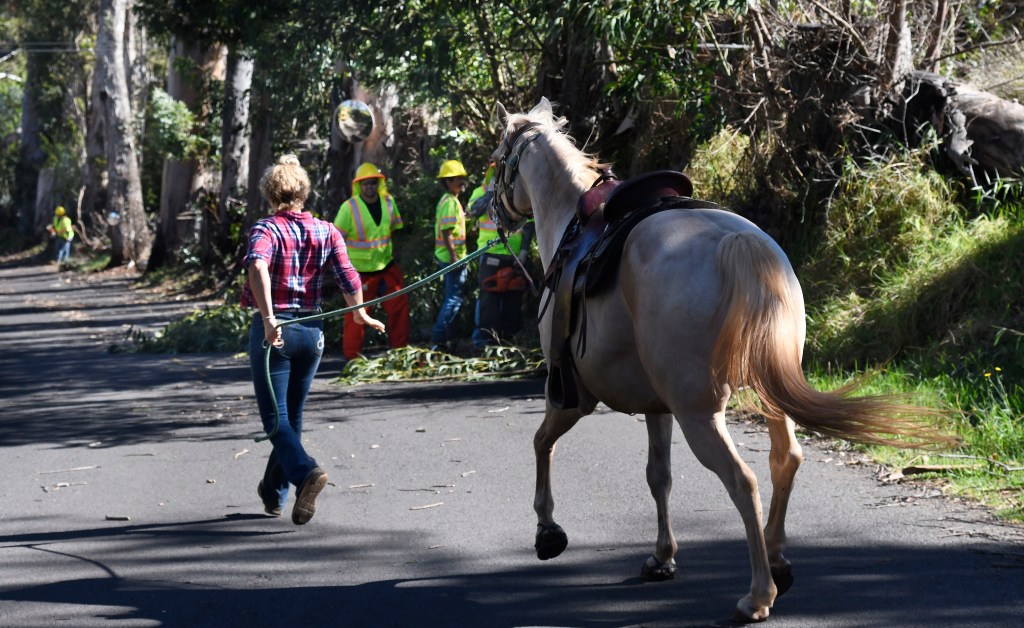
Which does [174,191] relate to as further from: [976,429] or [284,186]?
[976,429]

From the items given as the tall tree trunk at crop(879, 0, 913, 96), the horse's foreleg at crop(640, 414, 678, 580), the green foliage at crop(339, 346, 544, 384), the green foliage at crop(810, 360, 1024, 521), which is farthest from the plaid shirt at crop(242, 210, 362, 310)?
the tall tree trunk at crop(879, 0, 913, 96)

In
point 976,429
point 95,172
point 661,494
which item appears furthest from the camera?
point 95,172

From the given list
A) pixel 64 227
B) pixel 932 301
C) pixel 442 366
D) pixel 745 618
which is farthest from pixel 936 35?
pixel 64 227

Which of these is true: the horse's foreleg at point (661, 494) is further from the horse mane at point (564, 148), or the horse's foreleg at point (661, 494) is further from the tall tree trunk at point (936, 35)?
the tall tree trunk at point (936, 35)

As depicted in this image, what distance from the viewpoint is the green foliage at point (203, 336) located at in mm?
16250

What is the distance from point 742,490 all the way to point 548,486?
4.71 feet

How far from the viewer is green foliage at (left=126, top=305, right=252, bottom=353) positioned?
16.2 metres

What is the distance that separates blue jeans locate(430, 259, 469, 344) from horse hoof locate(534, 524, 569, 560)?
845cm

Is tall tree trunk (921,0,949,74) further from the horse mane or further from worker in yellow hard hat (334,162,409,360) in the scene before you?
the horse mane

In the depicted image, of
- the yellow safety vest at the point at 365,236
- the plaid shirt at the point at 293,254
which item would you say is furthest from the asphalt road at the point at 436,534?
the yellow safety vest at the point at 365,236

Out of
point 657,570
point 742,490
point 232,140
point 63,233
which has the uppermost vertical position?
point 232,140

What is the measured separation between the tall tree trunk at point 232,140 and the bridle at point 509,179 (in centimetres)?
2076

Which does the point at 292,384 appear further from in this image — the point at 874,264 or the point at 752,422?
the point at 874,264

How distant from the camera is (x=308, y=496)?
652 centimetres
